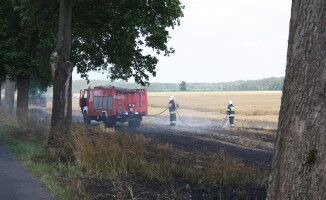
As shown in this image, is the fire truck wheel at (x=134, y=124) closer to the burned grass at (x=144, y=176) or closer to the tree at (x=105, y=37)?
the tree at (x=105, y=37)

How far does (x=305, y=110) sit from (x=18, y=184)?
5703 millimetres

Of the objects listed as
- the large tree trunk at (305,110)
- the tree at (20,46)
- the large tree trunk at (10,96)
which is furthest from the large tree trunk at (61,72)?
the large tree trunk at (10,96)

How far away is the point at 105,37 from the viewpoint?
16.5 m

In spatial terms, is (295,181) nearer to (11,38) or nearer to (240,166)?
(240,166)

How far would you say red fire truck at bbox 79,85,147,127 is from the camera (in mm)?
22812

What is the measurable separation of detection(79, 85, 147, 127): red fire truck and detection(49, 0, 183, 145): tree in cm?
413

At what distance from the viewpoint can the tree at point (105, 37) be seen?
41.1 ft

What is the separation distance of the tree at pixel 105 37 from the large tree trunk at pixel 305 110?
9.76 m

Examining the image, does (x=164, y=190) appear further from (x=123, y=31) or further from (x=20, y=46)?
(x=20, y=46)

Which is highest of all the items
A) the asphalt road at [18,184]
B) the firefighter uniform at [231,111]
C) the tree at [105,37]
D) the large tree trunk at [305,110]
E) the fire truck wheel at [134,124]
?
the tree at [105,37]

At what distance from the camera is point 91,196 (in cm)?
593

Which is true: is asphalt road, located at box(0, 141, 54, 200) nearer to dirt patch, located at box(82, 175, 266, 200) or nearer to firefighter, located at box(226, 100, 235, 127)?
dirt patch, located at box(82, 175, 266, 200)

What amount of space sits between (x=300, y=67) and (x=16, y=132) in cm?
1498

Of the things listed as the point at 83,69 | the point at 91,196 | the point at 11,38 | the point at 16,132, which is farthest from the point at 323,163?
the point at 11,38
